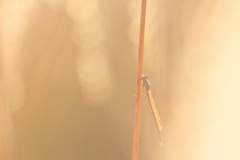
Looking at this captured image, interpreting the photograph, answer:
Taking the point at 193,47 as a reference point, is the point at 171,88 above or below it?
below

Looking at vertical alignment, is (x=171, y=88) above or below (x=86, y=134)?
above

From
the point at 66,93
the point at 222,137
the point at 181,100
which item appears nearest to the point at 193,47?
the point at 181,100

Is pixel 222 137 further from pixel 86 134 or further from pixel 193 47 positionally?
pixel 86 134

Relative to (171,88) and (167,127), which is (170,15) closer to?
(171,88)

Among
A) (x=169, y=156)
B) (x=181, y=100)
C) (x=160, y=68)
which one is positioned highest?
(x=160, y=68)

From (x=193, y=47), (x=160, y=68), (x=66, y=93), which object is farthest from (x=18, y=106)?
(x=193, y=47)
